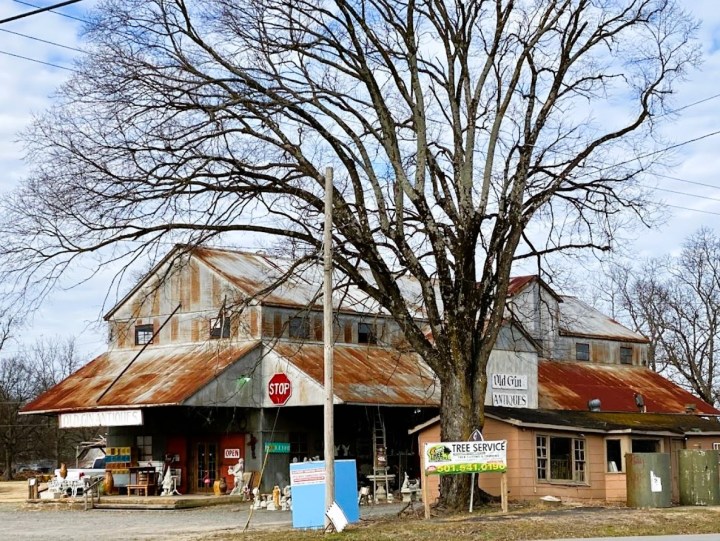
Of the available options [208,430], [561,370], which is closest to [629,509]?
[208,430]

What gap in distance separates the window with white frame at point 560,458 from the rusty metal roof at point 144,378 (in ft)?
33.5

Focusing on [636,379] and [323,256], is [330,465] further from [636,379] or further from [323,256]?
[636,379]

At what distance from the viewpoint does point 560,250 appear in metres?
28.8

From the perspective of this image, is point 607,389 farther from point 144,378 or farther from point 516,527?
point 516,527

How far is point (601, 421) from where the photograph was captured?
3469 cm

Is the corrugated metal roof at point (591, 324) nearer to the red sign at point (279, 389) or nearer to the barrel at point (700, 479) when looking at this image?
the red sign at point (279, 389)

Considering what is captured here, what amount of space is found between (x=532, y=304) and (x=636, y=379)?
678 centimetres

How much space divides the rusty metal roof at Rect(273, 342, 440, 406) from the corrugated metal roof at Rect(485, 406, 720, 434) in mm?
3104

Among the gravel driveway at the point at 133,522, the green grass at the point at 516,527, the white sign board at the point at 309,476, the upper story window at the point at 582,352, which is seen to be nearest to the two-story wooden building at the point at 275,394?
the gravel driveway at the point at 133,522

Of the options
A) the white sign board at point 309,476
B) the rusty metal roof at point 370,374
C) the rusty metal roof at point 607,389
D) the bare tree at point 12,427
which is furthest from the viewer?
the bare tree at point 12,427

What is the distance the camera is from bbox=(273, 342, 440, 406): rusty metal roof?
120ft

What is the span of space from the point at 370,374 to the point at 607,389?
15221 mm

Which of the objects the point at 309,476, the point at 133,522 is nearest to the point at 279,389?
the point at 133,522

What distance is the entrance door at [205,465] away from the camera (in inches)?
1550
